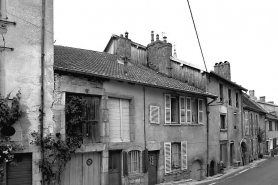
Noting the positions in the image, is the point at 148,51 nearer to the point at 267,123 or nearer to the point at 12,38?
the point at 12,38

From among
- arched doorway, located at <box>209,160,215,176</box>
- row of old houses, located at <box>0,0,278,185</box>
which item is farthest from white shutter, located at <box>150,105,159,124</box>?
arched doorway, located at <box>209,160,215,176</box>

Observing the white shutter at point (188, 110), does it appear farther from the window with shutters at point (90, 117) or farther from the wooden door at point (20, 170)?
the wooden door at point (20, 170)

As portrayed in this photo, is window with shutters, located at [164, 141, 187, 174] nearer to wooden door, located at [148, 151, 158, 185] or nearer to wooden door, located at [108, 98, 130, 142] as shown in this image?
wooden door, located at [148, 151, 158, 185]

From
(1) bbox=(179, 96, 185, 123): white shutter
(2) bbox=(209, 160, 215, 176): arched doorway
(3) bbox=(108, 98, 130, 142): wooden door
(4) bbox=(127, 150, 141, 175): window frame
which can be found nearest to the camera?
(3) bbox=(108, 98, 130, 142): wooden door

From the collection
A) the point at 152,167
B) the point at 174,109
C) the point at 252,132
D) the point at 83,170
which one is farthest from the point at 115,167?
the point at 252,132

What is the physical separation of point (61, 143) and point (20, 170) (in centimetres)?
146

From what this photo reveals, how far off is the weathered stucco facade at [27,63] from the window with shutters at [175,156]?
6.40 meters

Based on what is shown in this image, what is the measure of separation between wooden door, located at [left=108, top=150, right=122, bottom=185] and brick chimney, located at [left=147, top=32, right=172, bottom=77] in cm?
795

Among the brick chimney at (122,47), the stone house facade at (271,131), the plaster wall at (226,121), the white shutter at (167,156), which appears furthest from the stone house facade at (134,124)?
the stone house facade at (271,131)

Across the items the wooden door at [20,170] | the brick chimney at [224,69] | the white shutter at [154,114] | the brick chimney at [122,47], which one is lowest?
the wooden door at [20,170]

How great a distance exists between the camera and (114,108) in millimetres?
11500

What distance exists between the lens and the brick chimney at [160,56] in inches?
714

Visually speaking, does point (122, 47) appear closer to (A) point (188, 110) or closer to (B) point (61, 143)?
(A) point (188, 110)

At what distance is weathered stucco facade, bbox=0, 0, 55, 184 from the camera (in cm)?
868
